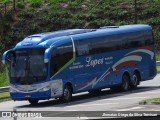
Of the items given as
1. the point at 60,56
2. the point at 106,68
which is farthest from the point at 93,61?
the point at 60,56

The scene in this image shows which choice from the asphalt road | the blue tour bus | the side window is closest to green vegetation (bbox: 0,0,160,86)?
the blue tour bus

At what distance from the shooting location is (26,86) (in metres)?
26.4

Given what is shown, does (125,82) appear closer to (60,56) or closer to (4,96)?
(60,56)

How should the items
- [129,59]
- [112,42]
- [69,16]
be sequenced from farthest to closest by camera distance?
[69,16]
[129,59]
[112,42]

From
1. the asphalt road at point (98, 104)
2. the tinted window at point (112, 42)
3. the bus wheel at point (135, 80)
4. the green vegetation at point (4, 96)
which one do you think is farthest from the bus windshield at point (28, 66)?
the bus wheel at point (135, 80)

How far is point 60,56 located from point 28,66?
145 centimetres

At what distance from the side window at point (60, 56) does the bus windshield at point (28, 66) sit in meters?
0.42

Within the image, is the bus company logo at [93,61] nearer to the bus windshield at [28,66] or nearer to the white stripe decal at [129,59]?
the white stripe decal at [129,59]

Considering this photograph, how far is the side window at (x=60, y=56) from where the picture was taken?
26.1 meters

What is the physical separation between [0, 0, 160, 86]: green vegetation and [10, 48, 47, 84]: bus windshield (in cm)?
3394

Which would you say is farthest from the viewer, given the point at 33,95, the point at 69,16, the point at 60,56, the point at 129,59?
the point at 69,16

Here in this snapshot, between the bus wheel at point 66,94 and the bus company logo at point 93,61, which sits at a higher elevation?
the bus company logo at point 93,61

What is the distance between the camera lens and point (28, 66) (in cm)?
2633

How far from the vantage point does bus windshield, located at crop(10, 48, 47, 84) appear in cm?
2608
